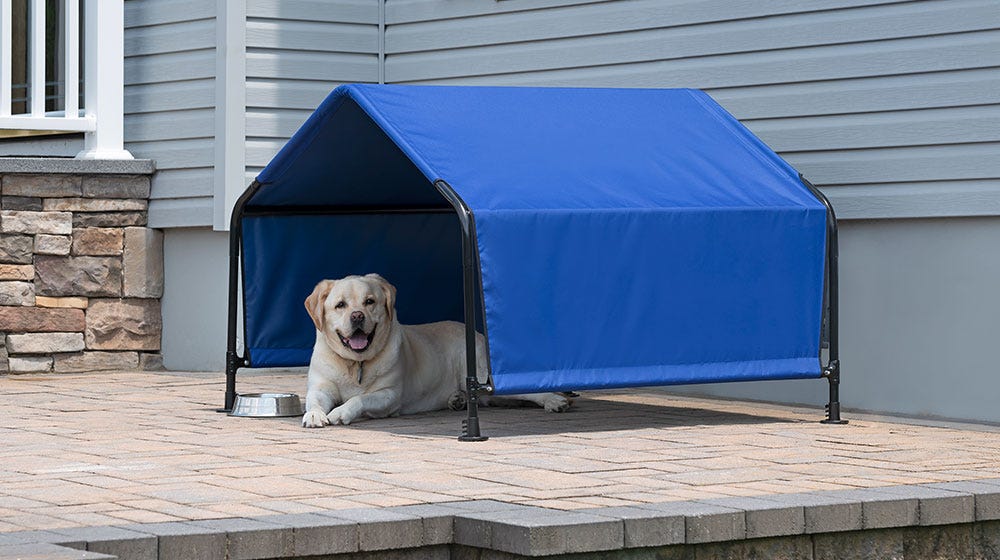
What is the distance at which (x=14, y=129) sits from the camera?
34.9 feet

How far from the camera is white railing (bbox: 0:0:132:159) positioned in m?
10.5

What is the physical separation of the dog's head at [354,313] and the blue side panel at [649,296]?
1.01m

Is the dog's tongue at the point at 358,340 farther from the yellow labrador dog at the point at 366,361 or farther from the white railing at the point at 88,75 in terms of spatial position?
the white railing at the point at 88,75

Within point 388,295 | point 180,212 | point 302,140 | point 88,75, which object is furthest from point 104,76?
point 388,295

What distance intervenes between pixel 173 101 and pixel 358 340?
3555 mm

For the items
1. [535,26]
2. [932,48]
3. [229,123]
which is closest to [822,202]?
[932,48]

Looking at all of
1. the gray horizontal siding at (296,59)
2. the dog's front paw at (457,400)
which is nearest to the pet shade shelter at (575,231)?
the dog's front paw at (457,400)

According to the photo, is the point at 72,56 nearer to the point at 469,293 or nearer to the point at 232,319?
the point at 232,319

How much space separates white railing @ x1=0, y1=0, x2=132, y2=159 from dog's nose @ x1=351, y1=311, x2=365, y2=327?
3.54 metres

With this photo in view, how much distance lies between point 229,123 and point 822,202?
4.07 m

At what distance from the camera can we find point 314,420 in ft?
24.4

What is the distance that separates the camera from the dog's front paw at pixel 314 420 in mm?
7418

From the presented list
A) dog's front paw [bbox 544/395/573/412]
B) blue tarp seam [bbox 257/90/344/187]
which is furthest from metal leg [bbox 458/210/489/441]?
dog's front paw [bbox 544/395/573/412]

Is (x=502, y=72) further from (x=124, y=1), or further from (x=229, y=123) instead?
(x=124, y=1)
